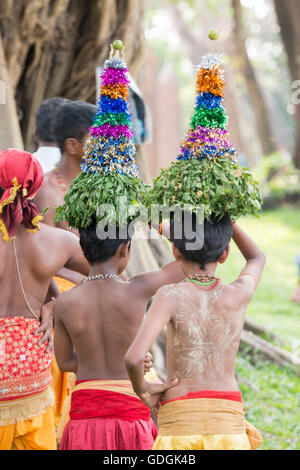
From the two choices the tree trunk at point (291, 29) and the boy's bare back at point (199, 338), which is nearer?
the boy's bare back at point (199, 338)

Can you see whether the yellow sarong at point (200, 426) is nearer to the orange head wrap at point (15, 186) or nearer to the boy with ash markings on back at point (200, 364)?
the boy with ash markings on back at point (200, 364)

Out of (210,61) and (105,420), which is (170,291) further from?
(210,61)

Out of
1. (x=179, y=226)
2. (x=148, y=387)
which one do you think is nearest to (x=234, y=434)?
(x=148, y=387)

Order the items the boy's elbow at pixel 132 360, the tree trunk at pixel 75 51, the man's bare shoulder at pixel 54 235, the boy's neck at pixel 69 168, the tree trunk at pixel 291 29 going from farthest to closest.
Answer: the tree trunk at pixel 291 29 < the tree trunk at pixel 75 51 < the boy's neck at pixel 69 168 < the man's bare shoulder at pixel 54 235 < the boy's elbow at pixel 132 360

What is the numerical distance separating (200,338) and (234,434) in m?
0.40

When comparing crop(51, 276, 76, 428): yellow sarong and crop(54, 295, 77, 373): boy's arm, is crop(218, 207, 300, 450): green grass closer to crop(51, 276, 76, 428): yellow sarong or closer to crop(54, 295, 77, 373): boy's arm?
crop(51, 276, 76, 428): yellow sarong

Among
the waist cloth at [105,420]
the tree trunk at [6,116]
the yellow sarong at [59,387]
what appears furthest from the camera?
the tree trunk at [6,116]

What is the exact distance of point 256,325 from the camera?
23.4 ft

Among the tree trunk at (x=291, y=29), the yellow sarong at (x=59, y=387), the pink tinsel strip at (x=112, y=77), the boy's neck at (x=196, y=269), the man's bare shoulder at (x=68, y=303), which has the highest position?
the tree trunk at (x=291, y=29)

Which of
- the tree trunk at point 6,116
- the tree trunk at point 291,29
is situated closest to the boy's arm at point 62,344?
the tree trunk at point 6,116

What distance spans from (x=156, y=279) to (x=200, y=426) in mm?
702

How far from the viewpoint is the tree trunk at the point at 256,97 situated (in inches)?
634

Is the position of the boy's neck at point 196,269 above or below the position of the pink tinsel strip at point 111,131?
below

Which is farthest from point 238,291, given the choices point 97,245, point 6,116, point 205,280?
point 6,116
